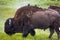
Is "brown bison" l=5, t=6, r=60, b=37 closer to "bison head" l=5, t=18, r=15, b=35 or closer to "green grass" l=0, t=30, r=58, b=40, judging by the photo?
"bison head" l=5, t=18, r=15, b=35

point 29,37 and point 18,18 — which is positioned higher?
point 18,18

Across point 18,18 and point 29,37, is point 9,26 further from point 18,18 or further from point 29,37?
point 29,37

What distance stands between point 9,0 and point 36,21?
2.78 ft

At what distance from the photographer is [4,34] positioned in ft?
9.36

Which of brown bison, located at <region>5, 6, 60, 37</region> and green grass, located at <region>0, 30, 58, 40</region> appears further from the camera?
green grass, located at <region>0, 30, 58, 40</region>

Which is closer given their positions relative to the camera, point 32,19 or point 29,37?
point 32,19

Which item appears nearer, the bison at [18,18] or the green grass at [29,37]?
the bison at [18,18]

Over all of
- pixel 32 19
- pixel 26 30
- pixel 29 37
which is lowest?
pixel 29 37

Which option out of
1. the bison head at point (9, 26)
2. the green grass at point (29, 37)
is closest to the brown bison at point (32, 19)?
the bison head at point (9, 26)

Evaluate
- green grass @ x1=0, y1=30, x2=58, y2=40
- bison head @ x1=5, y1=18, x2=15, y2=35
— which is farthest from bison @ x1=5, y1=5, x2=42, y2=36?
green grass @ x1=0, y1=30, x2=58, y2=40

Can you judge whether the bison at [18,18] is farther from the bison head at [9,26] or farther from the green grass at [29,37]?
the green grass at [29,37]

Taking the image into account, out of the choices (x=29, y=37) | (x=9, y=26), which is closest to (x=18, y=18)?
(x=9, y=26)

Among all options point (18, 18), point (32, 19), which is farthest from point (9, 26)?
point (32, 19)

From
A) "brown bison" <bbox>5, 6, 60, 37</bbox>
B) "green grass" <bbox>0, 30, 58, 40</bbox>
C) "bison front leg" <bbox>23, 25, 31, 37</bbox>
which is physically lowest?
"green grass" <bbox>0, 30, 58, 40</bbox>
